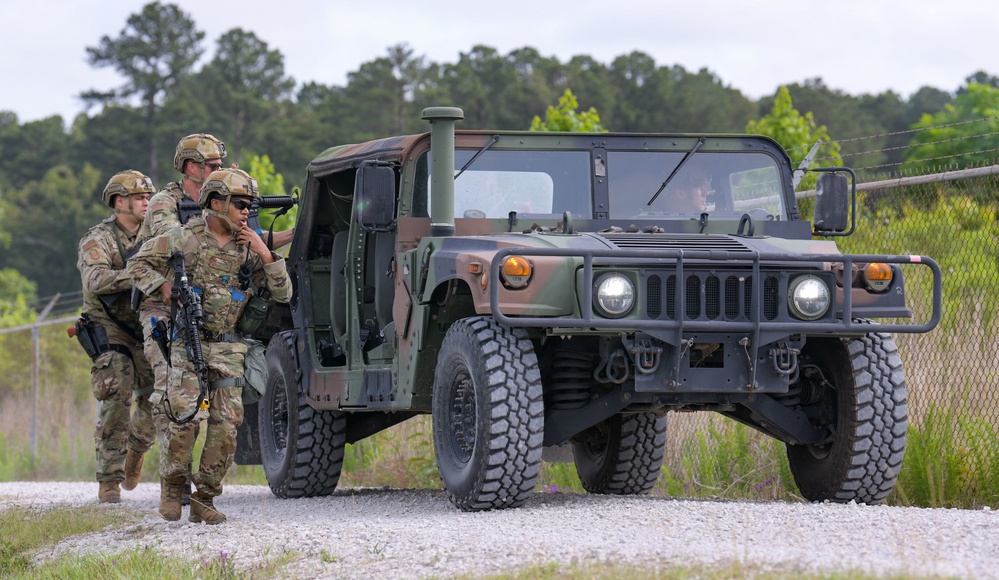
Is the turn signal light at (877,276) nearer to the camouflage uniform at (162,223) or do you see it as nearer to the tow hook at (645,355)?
the tow hook at (645,355)

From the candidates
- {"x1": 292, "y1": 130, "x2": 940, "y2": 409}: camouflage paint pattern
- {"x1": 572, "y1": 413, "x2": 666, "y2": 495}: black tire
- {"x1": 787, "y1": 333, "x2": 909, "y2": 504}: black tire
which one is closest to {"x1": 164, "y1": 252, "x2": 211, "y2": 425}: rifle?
{"x1": 292, "y1": 130, "x2": 940, "y2": 409}: camouflage paint pattern

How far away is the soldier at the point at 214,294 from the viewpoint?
8.18 meters

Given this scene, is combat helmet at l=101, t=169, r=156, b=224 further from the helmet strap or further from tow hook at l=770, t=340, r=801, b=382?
tow hook at l=770, t=340, r=801, b=382

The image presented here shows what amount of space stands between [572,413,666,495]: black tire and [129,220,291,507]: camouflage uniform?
232 cm

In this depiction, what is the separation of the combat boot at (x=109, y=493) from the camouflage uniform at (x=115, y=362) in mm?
43

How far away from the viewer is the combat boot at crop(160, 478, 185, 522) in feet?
28.0

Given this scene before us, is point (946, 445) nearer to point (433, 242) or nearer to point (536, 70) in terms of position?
point (433, 242)

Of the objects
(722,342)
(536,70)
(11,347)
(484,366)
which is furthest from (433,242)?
(536,70)

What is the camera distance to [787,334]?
24.6ft

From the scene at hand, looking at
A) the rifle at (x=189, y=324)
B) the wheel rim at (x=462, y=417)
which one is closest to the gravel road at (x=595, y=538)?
the wheel rim at (x=462, y=417)

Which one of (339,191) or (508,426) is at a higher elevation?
(339,191)

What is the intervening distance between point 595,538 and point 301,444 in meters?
3.82

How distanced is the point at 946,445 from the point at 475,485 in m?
3.01

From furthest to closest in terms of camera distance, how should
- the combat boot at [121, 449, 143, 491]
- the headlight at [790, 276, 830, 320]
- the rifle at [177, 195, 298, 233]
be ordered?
the combat boot at [121, 449, 143, 491]
the rifle at [177, 195, 298, 233]
the headlight at [790, 276, 830, 320]
